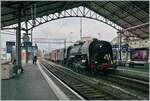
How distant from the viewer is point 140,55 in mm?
39688

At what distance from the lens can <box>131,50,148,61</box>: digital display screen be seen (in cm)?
3896

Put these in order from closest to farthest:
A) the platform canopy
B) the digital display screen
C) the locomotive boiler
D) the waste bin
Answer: the waste bin
the locomotive boiler
the digital display screen
the platform canopy

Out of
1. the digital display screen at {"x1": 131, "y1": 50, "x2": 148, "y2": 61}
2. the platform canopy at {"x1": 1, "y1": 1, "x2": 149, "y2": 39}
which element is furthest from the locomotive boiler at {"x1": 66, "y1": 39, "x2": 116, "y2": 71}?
the digital display screen at {"x1": 131, "y1": 50, "x2": 148, "y2": 61}

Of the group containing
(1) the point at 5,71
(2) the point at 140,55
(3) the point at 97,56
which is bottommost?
(1) the point at 5,71

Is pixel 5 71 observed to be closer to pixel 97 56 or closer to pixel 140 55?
pixel 97 56

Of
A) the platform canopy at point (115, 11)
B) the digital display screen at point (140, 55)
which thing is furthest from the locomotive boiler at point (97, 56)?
the digital display screen at point (140, 55)

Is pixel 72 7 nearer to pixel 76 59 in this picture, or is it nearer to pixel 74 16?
pixel 74 16

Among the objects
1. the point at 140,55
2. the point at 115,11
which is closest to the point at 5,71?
the point at 140,55

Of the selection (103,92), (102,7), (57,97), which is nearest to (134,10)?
(102,7)

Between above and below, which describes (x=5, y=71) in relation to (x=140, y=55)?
below

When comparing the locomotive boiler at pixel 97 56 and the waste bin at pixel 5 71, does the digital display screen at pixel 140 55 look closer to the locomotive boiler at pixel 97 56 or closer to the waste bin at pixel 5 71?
the locomotive boiler at pixel 97 56

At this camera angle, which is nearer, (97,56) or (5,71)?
(5,71)

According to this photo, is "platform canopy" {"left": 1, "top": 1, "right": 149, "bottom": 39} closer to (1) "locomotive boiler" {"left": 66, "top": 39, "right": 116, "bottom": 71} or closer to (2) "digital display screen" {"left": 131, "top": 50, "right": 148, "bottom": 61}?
(2) "digital display screen" {"left": 131, "top": 50, "right": 148, "bottom": 61}

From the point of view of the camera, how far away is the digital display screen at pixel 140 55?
39.0m
